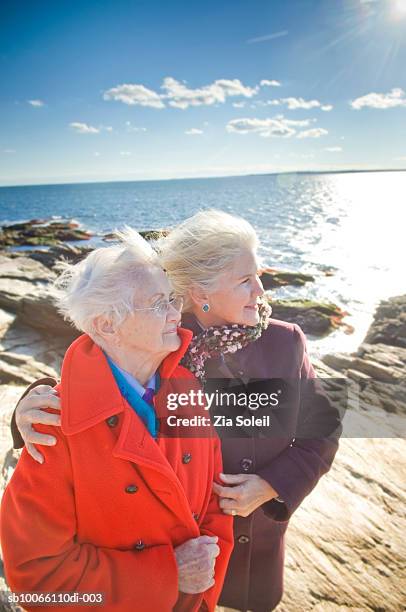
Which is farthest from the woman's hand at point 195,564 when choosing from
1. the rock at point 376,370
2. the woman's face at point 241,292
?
the rock at point 376,370

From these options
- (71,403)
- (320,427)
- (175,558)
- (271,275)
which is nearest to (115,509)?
(175,558)

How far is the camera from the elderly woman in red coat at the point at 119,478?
143 cm

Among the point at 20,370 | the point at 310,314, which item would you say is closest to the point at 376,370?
the point at 310,314

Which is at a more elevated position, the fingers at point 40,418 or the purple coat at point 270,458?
the fingers at point 40,418

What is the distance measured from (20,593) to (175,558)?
0.57 m

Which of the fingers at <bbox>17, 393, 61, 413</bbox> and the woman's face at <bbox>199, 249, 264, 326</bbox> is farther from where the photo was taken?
the woman's face at <bbox>199, 249, 264, 326</bbox>

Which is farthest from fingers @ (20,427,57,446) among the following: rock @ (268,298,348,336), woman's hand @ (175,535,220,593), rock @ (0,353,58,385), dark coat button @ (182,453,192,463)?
rock @ (268,298,348,336)

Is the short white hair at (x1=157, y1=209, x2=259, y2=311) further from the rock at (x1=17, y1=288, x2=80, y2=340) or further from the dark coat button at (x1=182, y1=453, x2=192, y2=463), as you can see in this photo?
the rock at (x1=17, y1=288, x2=80, y2=340)

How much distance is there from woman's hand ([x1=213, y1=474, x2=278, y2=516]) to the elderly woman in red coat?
7 cm

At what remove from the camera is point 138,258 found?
171 centimetres

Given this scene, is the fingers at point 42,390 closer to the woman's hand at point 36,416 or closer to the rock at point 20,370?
the woman's hand at point 36,416

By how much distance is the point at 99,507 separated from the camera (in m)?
1.51

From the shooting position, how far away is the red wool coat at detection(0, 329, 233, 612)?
141 cm

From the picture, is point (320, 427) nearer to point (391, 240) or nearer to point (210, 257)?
point (210, 257)
